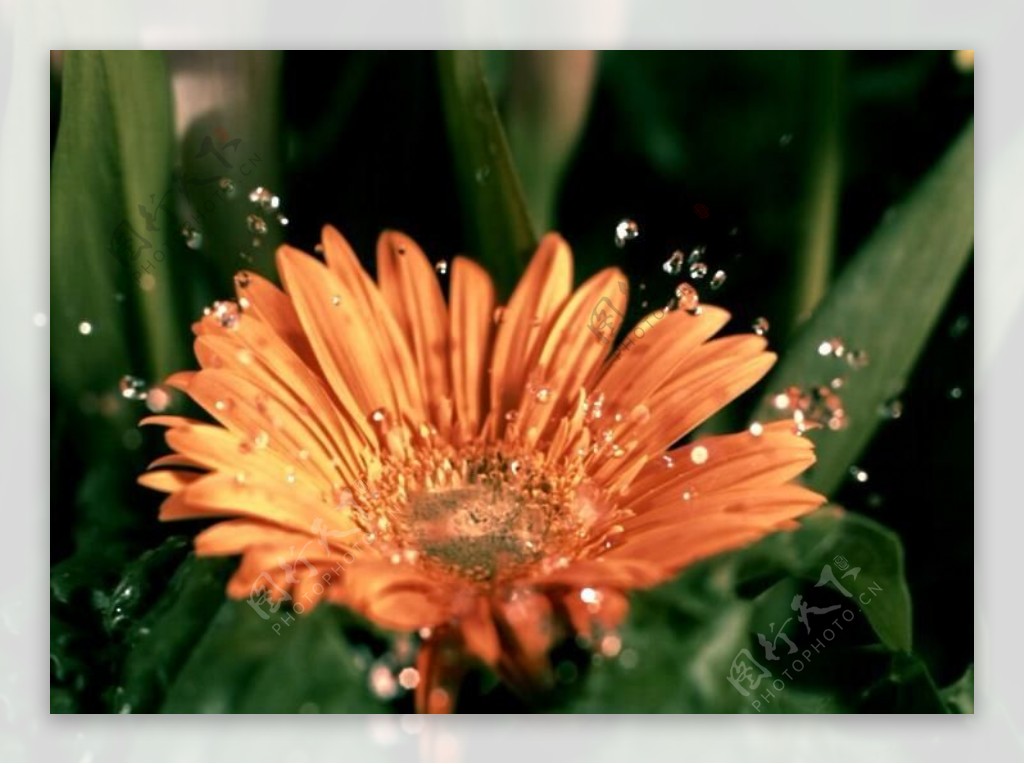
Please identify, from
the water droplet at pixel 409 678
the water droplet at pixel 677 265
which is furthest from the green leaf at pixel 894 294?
the water droplet at pixel 409 678

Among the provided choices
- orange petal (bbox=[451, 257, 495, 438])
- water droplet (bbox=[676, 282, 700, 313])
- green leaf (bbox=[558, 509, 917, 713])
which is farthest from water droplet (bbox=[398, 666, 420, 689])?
water droplet (bbox=[676, 282, 700, 313])

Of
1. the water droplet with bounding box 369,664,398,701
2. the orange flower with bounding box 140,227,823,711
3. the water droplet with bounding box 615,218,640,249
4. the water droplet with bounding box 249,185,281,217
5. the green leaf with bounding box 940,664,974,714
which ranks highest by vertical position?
the water droplet with bounding box 249,185,281,217

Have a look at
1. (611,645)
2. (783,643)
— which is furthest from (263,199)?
(783,643)

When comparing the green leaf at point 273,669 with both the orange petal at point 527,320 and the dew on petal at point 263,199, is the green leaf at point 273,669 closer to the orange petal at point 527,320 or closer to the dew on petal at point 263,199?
the orange petal at point 527,320

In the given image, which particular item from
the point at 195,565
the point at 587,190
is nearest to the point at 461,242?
the point at 587,190

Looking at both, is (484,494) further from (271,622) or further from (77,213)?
(77,213)

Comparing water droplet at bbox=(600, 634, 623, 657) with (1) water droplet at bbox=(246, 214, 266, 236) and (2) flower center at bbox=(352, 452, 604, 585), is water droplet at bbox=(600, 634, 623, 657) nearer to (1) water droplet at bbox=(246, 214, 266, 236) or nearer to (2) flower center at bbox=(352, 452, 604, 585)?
(2) flower center at bbox=(352, 452, 604, 585)
